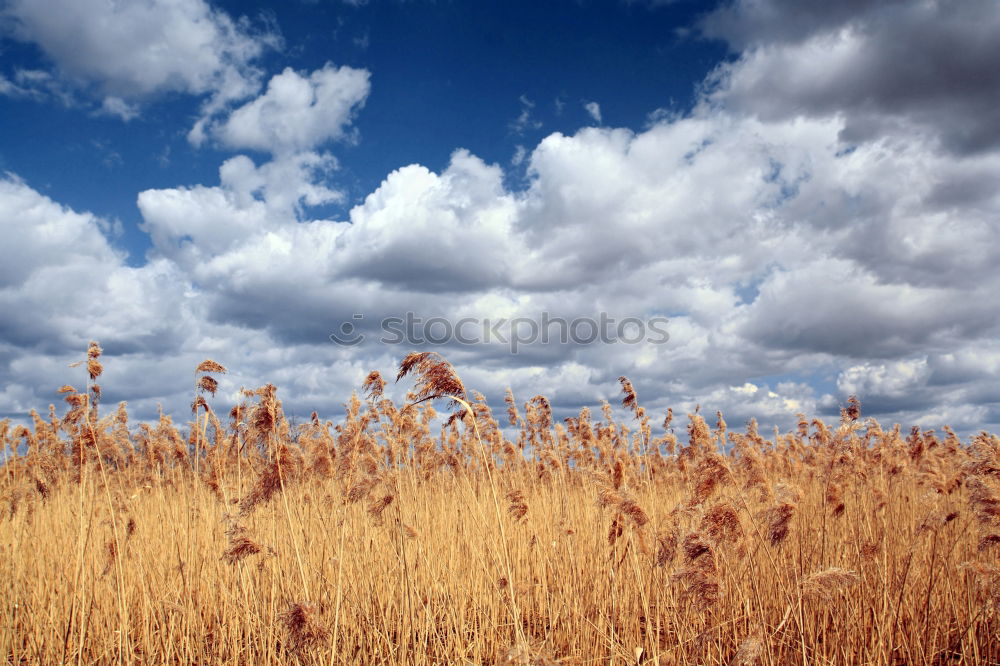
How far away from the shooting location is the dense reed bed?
3668 mm

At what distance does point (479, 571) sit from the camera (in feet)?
17.2

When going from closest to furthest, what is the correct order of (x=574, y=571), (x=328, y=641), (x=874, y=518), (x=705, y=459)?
(x=705, y=459) → (x=328, y=641) → (x=574, y=571) → (x=874, y=518)

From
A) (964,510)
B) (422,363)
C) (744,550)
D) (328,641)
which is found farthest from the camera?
(964,510)

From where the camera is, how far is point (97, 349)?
14.3 ft

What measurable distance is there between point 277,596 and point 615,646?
2964 millimetres

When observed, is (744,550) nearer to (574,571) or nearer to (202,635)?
(574,571)

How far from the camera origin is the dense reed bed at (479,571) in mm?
3668

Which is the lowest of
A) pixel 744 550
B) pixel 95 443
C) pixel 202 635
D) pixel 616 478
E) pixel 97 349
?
pixel 202 635

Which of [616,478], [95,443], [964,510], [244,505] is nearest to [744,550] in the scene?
[616,478]

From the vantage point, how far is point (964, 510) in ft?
26.9

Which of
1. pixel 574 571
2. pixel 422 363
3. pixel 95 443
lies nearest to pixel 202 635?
pixel 95 443

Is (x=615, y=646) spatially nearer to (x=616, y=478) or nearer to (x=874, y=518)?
(x=616, y=478)

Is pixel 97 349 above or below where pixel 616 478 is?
above

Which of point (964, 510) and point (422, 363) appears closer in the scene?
point (422, 363)
